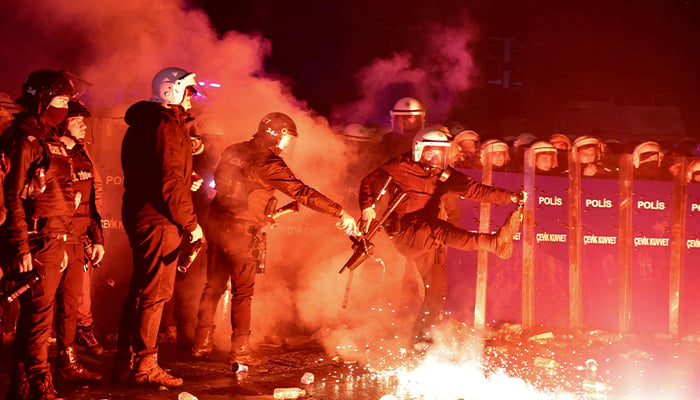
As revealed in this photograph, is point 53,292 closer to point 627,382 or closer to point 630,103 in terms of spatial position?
point 627,382

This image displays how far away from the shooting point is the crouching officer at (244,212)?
6.68 metres

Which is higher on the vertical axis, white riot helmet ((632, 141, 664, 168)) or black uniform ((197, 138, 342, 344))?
white riot helmet ((632, 141, 664, 168))

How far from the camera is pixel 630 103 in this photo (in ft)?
89.6

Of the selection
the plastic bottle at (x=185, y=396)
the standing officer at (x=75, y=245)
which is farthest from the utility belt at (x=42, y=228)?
the plastic bottle at (x=185, y=396)

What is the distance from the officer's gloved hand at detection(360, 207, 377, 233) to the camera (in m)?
7.95

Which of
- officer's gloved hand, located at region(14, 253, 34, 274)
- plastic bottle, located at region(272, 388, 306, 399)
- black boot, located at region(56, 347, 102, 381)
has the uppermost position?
officer's gloved hand, located at region(14, 253, 34, 274)

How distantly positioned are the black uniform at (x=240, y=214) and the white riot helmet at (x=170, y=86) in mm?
1087

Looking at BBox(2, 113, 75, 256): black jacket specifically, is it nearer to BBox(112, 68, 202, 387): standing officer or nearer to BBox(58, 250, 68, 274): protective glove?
BBox(58, 250, 68, 274): protective glove

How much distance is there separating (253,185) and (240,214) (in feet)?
1.03

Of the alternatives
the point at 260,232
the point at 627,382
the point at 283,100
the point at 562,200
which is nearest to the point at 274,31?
the point at 283,100

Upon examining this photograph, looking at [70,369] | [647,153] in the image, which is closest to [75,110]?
[70,369]

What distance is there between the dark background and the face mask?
12519 millimetres

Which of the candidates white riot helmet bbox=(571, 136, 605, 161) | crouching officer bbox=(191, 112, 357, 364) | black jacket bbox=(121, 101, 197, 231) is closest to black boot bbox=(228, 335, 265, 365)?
crouching officer bbox=(191, 112, 357, 364)

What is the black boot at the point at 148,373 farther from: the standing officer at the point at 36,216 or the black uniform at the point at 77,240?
the black uniform at the point at 77,240
